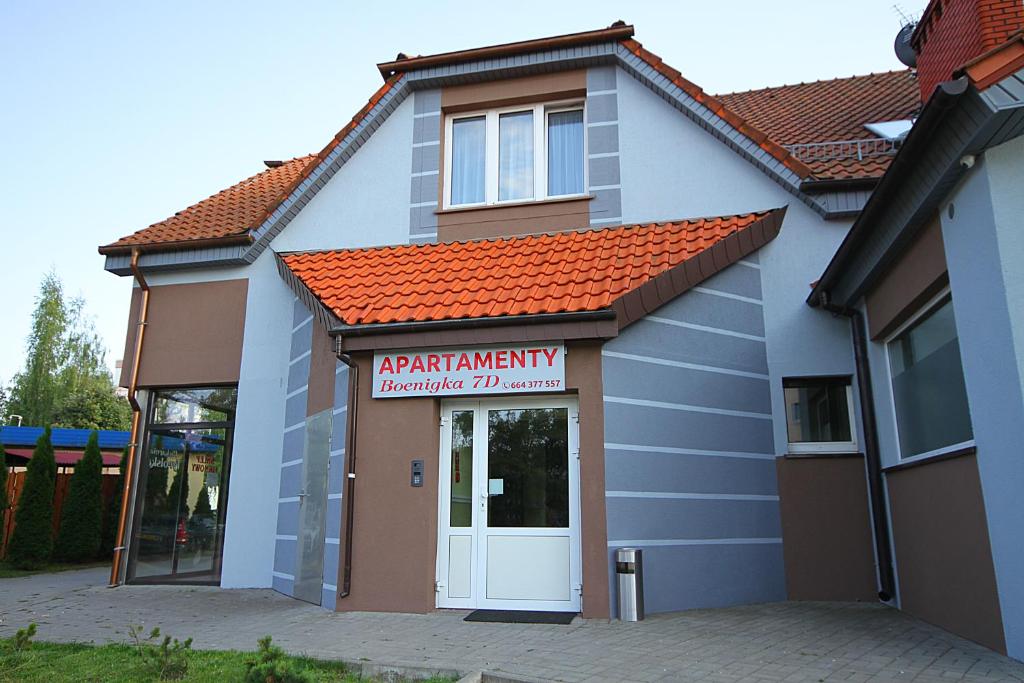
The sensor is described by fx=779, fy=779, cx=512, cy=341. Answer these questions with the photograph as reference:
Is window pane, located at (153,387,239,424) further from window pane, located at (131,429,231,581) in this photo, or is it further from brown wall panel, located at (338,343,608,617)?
brown wall panel, located at (338,343,608,617)

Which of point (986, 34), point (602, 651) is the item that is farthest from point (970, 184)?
point (602, 651)

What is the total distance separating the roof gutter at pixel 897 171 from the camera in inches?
197

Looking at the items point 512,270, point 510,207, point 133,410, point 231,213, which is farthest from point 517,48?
point 133,410

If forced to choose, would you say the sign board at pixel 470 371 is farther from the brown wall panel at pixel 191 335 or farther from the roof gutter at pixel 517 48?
the roof gutter at pixel 517 48

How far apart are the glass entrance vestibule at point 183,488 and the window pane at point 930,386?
341 inches

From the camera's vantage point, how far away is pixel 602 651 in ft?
19.9

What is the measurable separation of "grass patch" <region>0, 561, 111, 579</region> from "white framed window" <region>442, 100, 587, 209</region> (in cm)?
966

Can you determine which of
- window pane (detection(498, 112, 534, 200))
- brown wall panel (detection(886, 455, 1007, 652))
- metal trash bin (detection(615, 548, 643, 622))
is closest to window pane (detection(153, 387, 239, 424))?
window pane (detection(498, 112, 534, 200))

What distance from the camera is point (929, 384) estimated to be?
22.6ft

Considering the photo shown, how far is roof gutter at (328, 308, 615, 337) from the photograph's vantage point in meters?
7.80

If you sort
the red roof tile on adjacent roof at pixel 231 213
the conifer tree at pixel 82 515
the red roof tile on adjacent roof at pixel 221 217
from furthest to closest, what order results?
the conifer tree at pixel 82 515 → the red roof tile on adjacent roof at pixel 221 217 → the red roof tile on adjacent roof at pixel 231 213

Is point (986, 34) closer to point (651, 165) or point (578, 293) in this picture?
point (651, 165)

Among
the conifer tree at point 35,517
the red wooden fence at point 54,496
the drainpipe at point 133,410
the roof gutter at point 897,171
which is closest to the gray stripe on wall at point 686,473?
the roof gutter at point 897,171

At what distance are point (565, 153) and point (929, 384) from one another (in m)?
5.73
